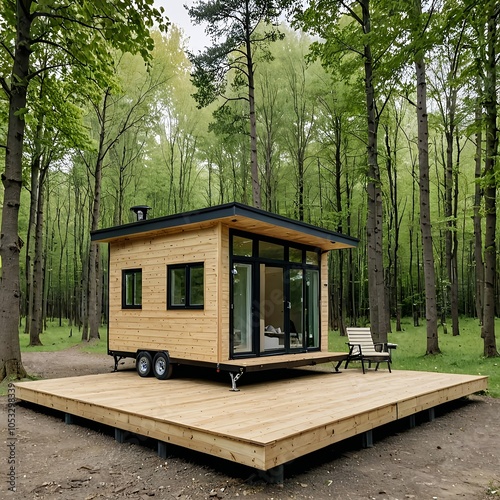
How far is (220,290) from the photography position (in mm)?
6609

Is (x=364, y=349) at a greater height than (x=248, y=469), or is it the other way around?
(x=364, y=349)

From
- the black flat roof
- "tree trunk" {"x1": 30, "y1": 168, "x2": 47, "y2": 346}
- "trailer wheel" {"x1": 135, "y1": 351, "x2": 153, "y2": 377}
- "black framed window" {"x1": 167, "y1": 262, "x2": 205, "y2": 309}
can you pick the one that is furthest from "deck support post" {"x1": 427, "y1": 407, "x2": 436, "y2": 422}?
"tree trunk" {"x1": 30, "y1": 168, "x2": 47, "y2": 346}

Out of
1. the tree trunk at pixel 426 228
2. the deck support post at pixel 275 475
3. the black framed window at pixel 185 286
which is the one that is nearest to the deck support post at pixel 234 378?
the black framed window at pixel 185 286

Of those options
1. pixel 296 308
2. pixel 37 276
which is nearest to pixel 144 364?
pixel 296 308

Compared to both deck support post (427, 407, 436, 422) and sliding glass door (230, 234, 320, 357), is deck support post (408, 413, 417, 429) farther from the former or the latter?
sliding glass door (230, 234, 320, 357)

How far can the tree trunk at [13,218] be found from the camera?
7.49m

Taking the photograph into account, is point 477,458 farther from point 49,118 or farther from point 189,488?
point 49,118

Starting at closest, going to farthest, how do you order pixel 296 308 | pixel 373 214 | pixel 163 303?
pixel 163 303
pixel 296 308
pixel 373 214

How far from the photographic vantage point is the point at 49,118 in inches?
410

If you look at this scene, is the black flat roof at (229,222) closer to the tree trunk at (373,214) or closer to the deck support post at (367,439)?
the tree trunk at (373,214)

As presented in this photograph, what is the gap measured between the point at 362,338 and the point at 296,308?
1417mm

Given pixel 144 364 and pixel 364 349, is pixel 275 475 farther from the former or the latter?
pixel 364 349

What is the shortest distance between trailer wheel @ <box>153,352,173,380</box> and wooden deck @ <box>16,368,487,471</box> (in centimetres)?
17

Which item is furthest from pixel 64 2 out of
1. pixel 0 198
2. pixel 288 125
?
pixel 0 198
